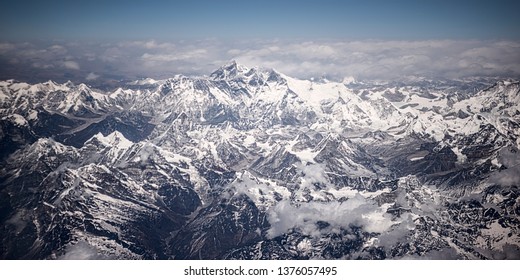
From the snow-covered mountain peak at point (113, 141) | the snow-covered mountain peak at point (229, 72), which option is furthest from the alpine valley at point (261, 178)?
the snow-covered mountain peak at point (229, 72)

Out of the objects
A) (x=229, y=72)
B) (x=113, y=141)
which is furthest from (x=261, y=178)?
(x=229, y=72)

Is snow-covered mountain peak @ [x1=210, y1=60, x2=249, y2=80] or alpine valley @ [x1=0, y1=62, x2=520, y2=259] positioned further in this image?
snow-covered mountain peak @ [x1=210, y1=60, x2=249, y2=80]

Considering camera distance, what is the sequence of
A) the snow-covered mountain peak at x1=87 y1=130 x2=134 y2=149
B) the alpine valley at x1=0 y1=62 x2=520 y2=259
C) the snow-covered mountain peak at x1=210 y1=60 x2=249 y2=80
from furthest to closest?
the snow-covered mountain peak at x1=210 y1=60 x2=249 y2=80, the snow-covered mountain peak at x1=87 y1=130 x2=134 y2=149, the alpine valley at x1=0 y1=62 x2=520 y2=259

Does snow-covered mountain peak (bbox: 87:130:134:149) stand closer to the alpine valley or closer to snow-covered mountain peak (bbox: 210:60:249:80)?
the alpine valley

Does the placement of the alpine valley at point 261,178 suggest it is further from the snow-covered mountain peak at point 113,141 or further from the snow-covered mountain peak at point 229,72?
the snow-covered mountain peak at point 229,72

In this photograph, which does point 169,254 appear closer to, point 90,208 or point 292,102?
point 90,208

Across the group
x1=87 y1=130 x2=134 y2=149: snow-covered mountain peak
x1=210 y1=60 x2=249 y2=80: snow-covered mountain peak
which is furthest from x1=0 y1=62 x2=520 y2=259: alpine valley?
x1=210 y1=60 x2=249 y2=80: snow-covered mountain peak

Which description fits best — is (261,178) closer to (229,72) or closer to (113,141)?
(113,141)
